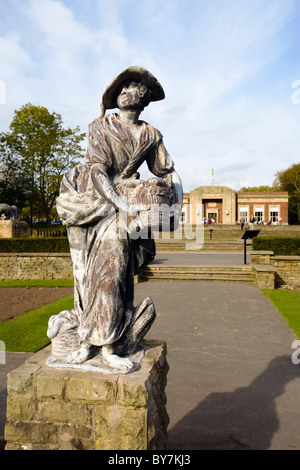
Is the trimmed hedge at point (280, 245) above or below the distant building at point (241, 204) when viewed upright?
below

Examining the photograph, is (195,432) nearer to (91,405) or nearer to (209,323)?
(91,405)

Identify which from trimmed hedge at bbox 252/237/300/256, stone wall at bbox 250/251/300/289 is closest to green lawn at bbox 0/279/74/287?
stone wall at bbox 250/251/300/289

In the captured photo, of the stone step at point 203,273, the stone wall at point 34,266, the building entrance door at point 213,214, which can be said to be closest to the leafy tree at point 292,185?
the building entrance door at point 213,214

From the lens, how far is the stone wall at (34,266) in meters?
13.7

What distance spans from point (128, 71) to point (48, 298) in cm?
877

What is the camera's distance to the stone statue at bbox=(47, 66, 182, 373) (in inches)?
84.9

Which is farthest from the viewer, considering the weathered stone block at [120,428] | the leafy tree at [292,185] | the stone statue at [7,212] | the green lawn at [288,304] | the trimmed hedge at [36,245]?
the leafy tree at [292,185]

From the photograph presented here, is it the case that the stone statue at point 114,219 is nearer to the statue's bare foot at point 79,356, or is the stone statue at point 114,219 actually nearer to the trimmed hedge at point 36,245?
the statue's bare foot at point 79,356

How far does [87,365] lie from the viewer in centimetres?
215

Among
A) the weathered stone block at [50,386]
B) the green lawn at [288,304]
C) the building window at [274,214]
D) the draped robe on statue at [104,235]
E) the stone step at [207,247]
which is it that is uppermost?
the building window at [274,214]

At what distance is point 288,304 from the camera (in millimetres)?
8586

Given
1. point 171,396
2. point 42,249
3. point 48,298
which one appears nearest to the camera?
point 171,396

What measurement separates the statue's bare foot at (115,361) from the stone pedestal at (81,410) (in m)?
0.05
